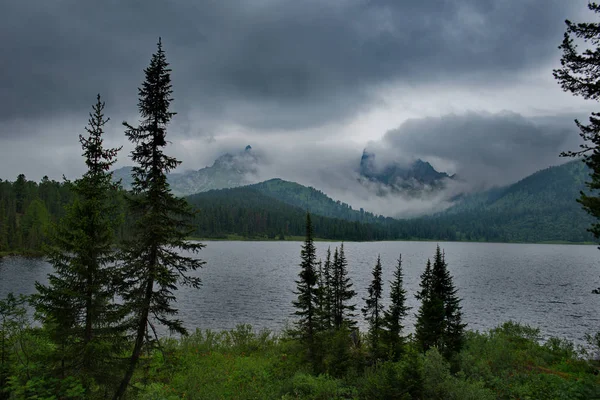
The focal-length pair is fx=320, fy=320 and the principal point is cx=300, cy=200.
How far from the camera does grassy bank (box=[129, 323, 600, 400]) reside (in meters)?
14.6

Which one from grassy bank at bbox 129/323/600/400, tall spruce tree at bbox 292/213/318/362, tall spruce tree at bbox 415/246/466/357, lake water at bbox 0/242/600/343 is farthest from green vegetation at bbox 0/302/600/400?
lake water at bbox 0/242/600/343

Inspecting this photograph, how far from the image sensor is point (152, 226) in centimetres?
1597

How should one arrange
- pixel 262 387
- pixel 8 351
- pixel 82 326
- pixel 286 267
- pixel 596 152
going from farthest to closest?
pixel 286 267 → pixel 262 387 → pixel 82 326 → pixel 8 351 → pixel 596 152

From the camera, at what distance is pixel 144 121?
17266mm

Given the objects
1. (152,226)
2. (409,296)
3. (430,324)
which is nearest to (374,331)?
(430,324)

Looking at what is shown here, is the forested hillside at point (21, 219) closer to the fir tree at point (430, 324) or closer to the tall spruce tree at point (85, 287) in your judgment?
the tall spruce tree at point (85, 287)

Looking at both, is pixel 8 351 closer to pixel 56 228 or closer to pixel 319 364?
pixel 56 228

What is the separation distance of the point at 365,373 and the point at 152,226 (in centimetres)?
1691

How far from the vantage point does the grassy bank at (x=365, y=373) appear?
575 inches

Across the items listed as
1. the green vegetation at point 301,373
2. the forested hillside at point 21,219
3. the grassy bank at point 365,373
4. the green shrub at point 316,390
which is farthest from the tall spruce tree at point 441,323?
the forested hillside at point 21,219

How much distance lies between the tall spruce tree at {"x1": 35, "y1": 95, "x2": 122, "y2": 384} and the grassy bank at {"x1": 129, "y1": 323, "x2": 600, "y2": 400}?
10.3 ft

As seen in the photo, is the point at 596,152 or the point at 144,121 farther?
the point at 144,121

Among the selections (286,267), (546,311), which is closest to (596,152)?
(546,311)

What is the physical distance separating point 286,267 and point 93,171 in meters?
92.1
